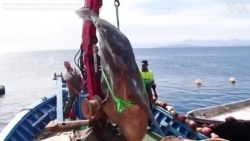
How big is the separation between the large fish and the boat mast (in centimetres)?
157

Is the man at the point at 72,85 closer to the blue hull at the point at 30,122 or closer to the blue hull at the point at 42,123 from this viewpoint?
the blue hull at the point at 42,123

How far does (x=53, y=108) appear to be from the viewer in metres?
12.6

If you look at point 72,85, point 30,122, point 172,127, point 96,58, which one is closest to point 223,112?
point 172,127

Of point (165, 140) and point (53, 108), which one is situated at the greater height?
point (165, 140)

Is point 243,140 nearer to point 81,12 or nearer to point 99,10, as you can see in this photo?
point 99,10

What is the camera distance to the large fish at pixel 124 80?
3.91m

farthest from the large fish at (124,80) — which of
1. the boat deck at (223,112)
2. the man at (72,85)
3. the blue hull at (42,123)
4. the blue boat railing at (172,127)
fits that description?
the boat deck at (223,112)

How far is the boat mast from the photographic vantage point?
5.92 m

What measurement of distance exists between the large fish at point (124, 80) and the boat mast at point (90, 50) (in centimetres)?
157

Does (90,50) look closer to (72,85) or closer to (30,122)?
(72,85)

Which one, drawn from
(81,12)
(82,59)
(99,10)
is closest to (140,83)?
(81,12)

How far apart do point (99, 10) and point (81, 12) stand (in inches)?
53.1

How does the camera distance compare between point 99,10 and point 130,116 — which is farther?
point 99,10

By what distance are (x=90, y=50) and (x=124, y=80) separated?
2323 millimetres
